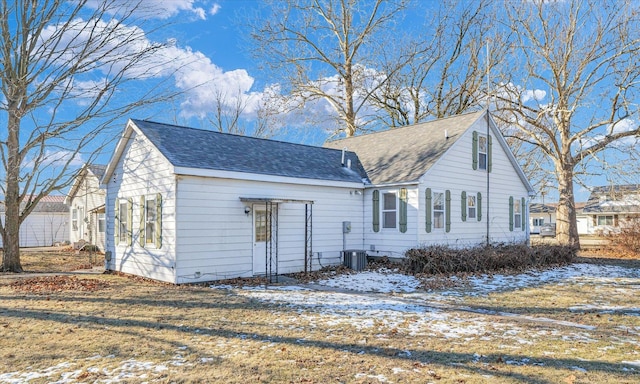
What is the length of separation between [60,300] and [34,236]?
2531 cm

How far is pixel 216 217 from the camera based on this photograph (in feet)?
39.2

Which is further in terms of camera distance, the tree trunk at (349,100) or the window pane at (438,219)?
the tree trunk at (349,100)

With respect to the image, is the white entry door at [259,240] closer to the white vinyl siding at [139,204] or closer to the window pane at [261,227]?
the window pane at [261,227]

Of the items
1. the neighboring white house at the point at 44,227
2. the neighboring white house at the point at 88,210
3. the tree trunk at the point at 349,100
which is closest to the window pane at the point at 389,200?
the tree trunk at the point at 349,100

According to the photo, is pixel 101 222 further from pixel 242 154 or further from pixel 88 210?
pixel 242 154

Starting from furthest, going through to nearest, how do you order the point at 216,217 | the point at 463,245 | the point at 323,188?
the point at 463,245 → the point at 323,188 → the point at 216,217

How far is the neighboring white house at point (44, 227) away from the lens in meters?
30.4

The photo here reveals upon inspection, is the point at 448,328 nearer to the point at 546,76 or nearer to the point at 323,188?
the point at 323,188

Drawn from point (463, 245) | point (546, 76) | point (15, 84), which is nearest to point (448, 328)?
point (463, 245)

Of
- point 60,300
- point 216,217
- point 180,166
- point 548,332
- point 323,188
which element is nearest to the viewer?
point 548,332

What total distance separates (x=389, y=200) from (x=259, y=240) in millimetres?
5089

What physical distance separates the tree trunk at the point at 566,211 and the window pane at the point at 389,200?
38.7ft

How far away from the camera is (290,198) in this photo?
45.1ft

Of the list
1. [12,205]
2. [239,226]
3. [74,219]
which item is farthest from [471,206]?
[74,219]
